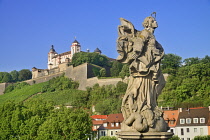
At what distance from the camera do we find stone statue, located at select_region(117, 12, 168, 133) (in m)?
10.7

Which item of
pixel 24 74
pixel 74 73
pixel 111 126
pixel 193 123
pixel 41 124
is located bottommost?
pixel 111 126

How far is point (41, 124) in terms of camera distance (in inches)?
1925

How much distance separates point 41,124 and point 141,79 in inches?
1554

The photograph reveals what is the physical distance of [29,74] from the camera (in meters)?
177

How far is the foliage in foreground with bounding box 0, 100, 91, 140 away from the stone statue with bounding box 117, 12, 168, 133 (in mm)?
35626

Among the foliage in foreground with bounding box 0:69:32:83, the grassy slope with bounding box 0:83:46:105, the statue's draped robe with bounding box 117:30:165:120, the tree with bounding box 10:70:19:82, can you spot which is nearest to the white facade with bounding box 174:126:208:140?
the statue's draped robe with bounding box 117:30:165:120

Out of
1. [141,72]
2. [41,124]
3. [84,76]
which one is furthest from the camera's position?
[84,76]

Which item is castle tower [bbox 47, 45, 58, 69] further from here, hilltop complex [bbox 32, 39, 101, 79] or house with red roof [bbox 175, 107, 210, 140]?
house with red roof [bbox 175, 107, 210, 140]

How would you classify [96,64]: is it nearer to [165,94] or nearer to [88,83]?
[88,83]

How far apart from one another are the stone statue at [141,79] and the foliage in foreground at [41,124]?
35.6 meters

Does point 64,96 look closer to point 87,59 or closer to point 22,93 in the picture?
point 87,59

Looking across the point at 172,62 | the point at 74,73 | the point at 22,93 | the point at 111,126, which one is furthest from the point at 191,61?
the point at 22,93

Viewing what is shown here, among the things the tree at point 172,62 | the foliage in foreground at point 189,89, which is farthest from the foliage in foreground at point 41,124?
the tree at point 172,62

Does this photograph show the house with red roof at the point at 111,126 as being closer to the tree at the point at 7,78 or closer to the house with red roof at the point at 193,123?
the house with red roof at the point at 193,123
